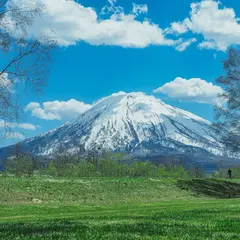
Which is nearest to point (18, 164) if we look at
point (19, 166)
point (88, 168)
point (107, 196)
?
point (19, 166)

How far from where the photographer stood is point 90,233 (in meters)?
13.5

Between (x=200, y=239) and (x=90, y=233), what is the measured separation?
3451 mm

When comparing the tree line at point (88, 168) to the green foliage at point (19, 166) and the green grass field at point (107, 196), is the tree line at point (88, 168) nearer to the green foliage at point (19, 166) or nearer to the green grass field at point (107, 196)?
the green foliage at point (19, 166)

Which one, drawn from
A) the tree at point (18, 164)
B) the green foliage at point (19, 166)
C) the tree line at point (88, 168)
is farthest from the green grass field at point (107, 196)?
the tree line at point (88, 168)

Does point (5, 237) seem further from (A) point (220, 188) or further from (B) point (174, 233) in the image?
(A) point (220, 188)

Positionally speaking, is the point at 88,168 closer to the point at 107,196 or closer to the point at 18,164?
the point at 18,164

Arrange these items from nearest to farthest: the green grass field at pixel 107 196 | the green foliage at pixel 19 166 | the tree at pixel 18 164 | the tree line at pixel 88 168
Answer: the green grass field at pixel 107 196
the tree at pixel 18 164
the green foliage at pixel 19 166
the tree line at pixel 88 168

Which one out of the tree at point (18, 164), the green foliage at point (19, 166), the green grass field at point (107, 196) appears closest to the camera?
the green grass field at point (107, 196)

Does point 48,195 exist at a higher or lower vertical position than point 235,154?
lower

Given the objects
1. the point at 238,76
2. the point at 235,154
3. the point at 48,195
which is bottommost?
the point at 48,195

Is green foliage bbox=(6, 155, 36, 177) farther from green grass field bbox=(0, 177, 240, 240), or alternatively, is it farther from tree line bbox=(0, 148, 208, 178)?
green grass field bbox=(0, 177, 240, 240)

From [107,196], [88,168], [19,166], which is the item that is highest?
[88,168]

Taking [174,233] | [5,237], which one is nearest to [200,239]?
[174,233]

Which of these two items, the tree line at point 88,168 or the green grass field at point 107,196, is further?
the tree line at point 88,168
